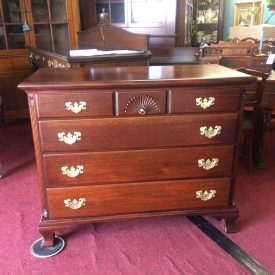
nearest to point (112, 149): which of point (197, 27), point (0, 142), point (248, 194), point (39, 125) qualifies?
point (39, 125)

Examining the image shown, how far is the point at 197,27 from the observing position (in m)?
5.82

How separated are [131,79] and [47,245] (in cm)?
102

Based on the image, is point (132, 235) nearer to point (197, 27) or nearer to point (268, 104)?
point (268, 104)

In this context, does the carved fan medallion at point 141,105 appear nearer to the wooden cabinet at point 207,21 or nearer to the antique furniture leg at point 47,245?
the antique furniture leg at point 47,245

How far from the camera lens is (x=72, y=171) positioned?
5.28ft

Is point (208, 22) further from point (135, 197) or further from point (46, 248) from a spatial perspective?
point (46, 248)

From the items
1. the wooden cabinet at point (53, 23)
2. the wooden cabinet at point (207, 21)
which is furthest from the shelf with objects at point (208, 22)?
the wooden cabinet at point (53, 23)

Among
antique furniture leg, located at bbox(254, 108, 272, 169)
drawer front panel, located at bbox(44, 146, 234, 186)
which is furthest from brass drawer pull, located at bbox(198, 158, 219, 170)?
antique furniture leg, located at bbox(254, 108, 272, 169)

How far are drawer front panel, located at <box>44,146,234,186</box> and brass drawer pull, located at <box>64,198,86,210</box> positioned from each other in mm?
100

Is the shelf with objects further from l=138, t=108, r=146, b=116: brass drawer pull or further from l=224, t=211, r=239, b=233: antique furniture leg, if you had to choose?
l=138, t=108, r=146, b=116: brass drawer pull

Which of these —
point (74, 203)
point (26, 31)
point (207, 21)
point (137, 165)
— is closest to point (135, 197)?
point (137, 165)

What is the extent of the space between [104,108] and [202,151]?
563mm

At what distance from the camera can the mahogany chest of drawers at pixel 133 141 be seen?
1499mm

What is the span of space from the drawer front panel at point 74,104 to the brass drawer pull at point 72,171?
276 mm
